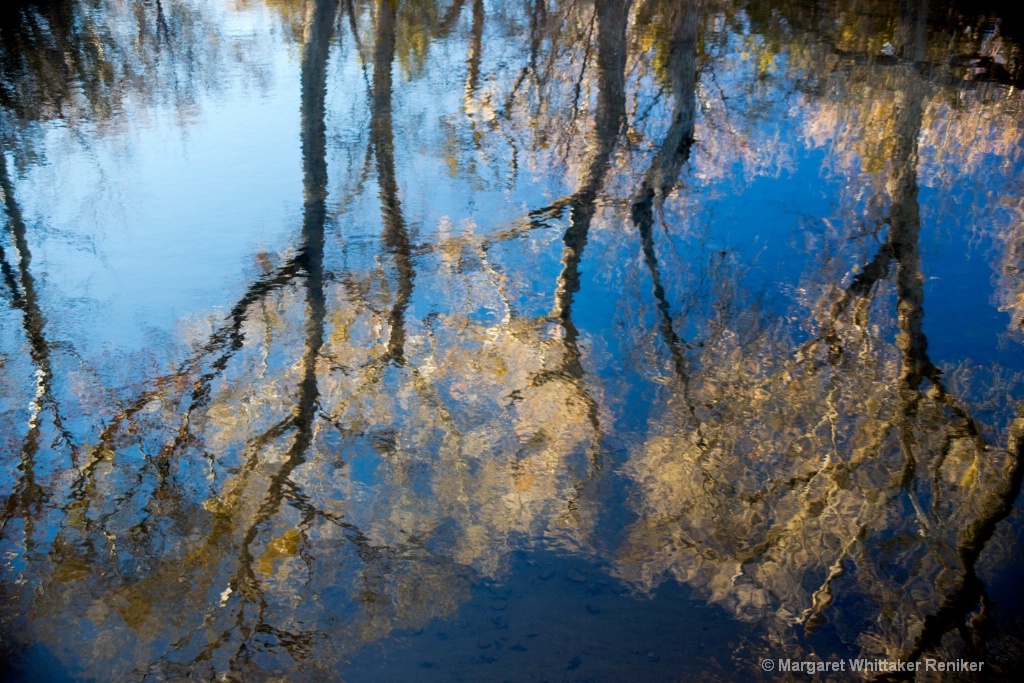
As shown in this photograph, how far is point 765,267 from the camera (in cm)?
455

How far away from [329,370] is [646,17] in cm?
687

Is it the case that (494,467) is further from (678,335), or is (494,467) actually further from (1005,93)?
(1005,93)

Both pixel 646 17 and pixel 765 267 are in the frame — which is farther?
pixel 646 17

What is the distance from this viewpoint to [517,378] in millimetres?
3850

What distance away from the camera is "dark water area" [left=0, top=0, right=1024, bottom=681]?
8.96 ft

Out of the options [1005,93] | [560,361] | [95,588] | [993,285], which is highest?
[1005,93]

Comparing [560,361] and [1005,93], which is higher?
[1005,93]

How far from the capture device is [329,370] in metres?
3.87

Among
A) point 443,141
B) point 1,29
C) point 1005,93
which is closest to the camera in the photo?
point 443,141

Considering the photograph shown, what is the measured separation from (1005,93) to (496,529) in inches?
236

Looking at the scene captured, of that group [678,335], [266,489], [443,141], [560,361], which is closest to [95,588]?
[266,489]

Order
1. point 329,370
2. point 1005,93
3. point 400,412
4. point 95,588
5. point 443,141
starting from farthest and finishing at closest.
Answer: point 1005,93 → point 443,141 → point 329,370 → point 400,412 → point 95,588

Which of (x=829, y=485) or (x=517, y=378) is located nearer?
(x=829, y=485)

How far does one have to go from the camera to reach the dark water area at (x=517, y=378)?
2730mm
